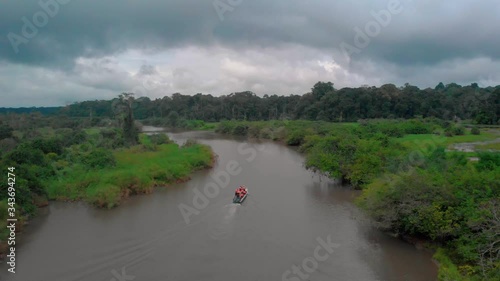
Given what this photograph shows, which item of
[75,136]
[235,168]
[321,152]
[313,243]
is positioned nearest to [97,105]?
[75,136]

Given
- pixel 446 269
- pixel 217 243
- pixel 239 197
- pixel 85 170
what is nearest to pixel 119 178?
pixel 85 170

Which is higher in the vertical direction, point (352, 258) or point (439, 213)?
point (439, 213)

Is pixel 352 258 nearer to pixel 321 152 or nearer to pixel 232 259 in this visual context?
pixel 232 259

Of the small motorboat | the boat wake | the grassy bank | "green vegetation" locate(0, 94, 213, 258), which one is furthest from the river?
the grassy bank

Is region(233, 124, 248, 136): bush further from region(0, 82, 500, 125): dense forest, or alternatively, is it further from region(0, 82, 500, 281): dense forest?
region(0, 82, 500, 125): dense forest

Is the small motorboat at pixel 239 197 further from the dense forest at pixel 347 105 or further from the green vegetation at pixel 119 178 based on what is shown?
the dense forest at pixel 347 105

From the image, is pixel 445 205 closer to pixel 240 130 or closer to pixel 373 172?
pixel 373 172
